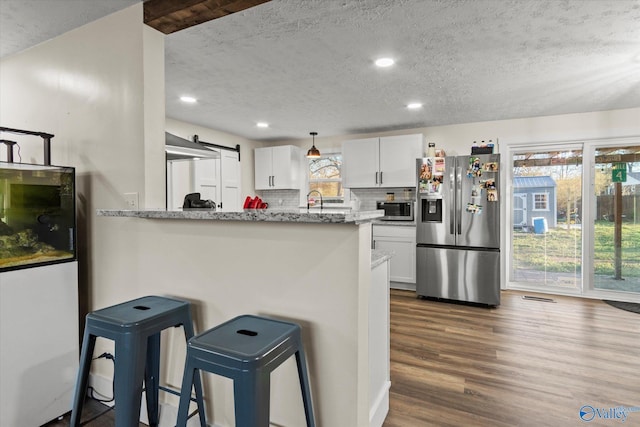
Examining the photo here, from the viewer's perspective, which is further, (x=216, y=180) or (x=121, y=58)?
(x=216, y=180)

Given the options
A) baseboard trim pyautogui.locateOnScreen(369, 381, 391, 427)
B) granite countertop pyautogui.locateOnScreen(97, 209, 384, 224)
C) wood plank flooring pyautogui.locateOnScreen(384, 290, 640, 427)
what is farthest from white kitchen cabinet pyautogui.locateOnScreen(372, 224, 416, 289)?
granite countertop pyautogui.locateOnScreen(97, 209, 384, 224)

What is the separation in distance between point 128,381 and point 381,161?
14.1 ft

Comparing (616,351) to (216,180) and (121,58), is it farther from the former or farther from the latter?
(216,180)

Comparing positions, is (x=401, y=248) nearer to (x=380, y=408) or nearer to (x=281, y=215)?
(x=380, y=408)

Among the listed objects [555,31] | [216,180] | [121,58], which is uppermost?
[555,31]

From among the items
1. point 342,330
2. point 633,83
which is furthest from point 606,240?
point 342,330

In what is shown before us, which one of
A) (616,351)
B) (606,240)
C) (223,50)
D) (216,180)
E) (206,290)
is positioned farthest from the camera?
(216,180)

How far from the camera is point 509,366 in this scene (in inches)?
101

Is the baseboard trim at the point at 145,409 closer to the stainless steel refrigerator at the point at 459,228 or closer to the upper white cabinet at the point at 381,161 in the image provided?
the stainless steel refrigerator at the point at 459,228

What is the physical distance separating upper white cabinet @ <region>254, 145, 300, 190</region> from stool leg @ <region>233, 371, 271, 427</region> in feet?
15.4

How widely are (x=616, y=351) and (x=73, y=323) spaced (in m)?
4.02

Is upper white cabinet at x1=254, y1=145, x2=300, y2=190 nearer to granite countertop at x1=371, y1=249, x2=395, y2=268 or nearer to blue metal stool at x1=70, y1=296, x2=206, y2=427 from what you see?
granite countertop at x1=371, y1=249, x2=395, y2=268

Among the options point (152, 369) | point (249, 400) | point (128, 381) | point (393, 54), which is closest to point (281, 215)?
point (249, 400)

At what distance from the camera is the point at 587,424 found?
1894 millimetres
